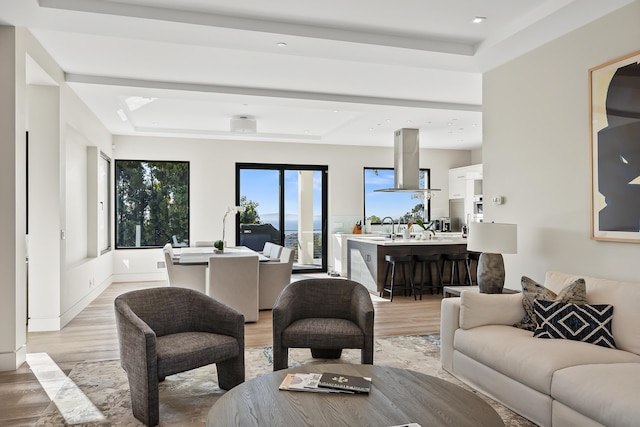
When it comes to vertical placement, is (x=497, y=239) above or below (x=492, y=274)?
above

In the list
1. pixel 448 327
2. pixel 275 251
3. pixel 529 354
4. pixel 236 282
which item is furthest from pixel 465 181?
pixel 529 354

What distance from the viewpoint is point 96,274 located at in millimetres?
7105

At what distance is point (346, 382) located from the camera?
7.58 feet

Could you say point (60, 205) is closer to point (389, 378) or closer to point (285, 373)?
point (285, 373)

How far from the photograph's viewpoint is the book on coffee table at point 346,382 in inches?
88.3

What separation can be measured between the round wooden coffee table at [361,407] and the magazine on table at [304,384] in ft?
0.08

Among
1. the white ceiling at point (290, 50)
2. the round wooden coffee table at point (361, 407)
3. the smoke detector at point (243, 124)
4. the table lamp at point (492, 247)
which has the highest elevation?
the white ceiling at point (290, 50)

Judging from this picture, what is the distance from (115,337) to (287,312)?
2.29 metres

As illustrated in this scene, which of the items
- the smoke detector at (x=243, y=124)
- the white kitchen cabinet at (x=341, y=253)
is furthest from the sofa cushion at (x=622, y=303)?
the white kitchen cabinet at (x=341, y=253)

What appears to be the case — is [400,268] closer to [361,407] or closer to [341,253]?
[341,253]

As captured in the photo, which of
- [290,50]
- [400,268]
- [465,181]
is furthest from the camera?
[465,181]

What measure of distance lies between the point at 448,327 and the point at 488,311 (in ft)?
1.13

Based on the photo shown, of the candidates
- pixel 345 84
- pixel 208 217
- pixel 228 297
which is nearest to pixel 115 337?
pixel 228 297

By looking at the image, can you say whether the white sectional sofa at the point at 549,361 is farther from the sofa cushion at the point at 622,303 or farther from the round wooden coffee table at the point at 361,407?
the round wooden coffee table at the point at 361,407
